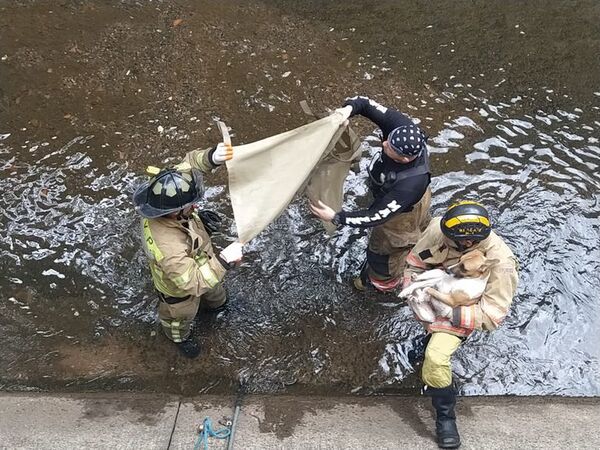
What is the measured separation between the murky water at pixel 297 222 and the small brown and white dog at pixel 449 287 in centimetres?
89

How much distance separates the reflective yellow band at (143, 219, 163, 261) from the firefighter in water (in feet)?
3.62

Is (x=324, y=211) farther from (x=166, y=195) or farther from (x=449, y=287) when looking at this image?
(x=166, y=195)

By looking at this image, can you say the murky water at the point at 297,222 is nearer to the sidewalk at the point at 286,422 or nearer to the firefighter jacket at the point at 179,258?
the sidewalk at the point at 286,422

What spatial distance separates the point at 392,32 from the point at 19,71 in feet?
14.9

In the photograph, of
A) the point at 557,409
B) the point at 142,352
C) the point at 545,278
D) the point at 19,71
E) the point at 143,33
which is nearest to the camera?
the point at 557,409

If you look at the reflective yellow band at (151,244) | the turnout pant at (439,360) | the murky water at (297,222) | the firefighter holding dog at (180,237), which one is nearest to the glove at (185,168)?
the firefighter holding dog at (180,237)

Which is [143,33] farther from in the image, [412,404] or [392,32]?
[412,404]

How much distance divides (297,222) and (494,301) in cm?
224

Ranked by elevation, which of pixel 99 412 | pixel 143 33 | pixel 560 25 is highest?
pixel 143 33

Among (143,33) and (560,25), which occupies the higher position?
(143,33)

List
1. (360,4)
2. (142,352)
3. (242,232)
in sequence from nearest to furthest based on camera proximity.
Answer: (242,232)
(142,352)
(360,4)

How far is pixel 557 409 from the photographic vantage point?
361cm

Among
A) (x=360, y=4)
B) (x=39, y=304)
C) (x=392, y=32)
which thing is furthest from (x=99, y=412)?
(x=360, y=4)

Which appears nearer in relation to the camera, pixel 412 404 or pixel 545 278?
pixel 412 404
